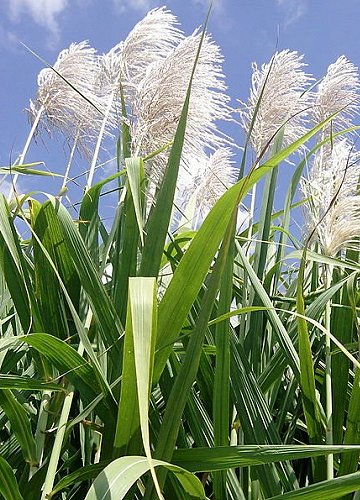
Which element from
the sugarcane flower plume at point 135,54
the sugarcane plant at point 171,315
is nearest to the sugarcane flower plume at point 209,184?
the sugarcane plant at point 171,315

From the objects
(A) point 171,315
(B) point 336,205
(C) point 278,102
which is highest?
(C) point 278,102

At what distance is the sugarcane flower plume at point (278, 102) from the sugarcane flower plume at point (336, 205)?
0.37 ft

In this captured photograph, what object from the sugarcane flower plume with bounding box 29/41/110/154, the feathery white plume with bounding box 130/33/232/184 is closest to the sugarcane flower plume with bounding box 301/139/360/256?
the feathery white plume with bounding box 130/33/232/184

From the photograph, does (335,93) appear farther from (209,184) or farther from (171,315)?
(171,315)

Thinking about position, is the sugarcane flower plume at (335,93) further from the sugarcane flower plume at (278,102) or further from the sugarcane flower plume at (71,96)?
the sugarcane flower plume at (71,96)

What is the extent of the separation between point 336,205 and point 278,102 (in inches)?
12.5

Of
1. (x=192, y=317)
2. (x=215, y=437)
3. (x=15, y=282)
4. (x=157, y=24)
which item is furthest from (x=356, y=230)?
(x=157, y=24)

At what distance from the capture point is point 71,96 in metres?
1.29

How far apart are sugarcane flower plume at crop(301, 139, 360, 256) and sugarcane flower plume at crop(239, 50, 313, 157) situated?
0.37 feet

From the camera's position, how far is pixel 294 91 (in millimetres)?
1279

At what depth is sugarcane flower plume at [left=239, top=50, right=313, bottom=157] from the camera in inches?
46.4

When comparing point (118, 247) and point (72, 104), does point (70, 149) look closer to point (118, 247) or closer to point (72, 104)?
point (72, 104)

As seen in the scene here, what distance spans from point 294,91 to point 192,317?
604mm

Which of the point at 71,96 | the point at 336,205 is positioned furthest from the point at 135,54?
the point at 336,205
